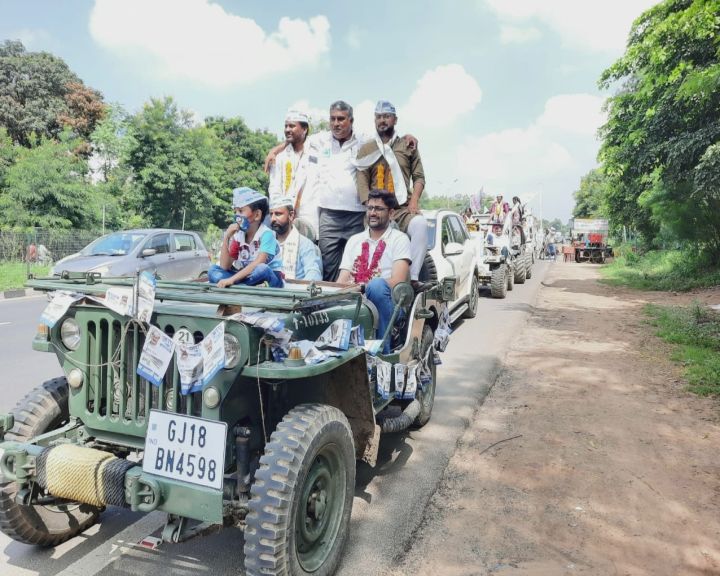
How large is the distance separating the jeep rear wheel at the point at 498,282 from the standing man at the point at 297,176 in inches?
346

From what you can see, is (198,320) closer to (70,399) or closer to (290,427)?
(290,427)

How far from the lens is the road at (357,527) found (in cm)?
290

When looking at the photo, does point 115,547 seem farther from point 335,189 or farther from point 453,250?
point 453,250

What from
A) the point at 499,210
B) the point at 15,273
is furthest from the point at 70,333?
the point at 15,273

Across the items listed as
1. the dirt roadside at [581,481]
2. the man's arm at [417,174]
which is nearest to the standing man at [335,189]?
the man's arm at [417,174]

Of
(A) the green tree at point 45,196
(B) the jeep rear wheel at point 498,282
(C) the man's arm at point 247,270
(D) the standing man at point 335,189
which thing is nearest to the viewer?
(C) the man's arm at point 247,270

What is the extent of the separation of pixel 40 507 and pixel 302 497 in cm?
143

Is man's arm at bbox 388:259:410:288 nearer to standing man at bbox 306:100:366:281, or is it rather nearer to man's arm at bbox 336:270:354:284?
man's arm at bbox 336:270:354:284

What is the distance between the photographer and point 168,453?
244cm

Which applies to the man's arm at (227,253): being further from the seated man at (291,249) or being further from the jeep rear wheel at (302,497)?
the jeep rear wheel at (302,497)

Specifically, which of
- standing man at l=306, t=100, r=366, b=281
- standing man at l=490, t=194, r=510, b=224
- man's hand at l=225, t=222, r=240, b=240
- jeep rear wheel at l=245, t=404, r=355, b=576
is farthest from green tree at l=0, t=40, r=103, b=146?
jeep rear wheel at l=245, t=404, r=355, b=576

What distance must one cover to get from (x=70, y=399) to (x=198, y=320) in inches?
34.8

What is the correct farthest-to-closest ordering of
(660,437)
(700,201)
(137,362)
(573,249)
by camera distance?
(573,249), (700,201), (660,437), (137,362)

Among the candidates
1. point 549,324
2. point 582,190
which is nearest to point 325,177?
point 549,324
